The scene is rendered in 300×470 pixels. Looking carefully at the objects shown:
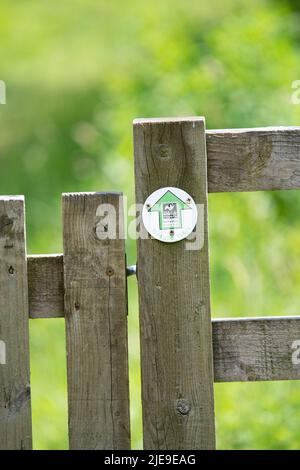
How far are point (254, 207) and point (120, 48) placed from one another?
717 centimetres

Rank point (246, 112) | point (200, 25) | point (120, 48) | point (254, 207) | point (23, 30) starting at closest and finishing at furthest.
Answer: point (254, 207) → point (246, 112) → point (120, 48) → point (200, 25) → point (23, 30)

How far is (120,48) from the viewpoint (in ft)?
40.9

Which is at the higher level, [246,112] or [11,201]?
[246,112]

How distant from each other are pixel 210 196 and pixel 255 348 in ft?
11.9

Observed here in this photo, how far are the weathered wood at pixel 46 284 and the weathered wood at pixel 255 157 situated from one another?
0.52 m

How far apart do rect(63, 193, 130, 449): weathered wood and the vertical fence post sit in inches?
2.6

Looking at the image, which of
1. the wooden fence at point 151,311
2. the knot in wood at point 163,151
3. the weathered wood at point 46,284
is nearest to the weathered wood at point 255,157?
the wooden fence at point 151,311

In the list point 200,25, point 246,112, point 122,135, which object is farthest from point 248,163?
point 200,25

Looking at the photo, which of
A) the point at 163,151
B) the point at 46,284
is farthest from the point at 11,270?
the point at 163,151

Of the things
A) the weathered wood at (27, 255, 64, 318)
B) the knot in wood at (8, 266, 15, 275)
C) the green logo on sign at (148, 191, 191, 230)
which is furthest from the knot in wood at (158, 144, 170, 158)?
the knot in wood at (8, 266, 15, 275)

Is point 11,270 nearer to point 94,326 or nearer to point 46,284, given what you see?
point 46,284

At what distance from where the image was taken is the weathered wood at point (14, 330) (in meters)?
2.35

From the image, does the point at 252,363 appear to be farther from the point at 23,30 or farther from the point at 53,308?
the point at 23,30

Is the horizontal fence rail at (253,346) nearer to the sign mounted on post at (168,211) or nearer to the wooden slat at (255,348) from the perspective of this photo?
the wooden slat at (255,348)
